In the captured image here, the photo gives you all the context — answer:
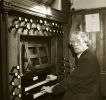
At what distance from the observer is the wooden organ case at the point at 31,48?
296 cm

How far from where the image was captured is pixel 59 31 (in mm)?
4574

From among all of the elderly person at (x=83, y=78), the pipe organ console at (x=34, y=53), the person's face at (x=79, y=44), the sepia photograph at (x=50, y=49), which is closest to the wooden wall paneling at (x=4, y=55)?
the sepia photograph at (x=50, y=49)

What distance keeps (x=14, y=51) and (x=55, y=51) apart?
160cm

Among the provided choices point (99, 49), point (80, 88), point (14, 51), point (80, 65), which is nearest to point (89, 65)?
point (80, 65)

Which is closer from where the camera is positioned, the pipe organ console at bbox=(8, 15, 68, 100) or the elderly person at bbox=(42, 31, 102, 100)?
the elderly person at bbox=(42, 31, 102, 100)

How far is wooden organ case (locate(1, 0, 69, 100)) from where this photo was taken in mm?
2957

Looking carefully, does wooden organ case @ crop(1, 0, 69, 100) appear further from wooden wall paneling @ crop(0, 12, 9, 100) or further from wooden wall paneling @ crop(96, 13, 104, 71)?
wooden wall paneling @ crop(96, 13, 104, 71)

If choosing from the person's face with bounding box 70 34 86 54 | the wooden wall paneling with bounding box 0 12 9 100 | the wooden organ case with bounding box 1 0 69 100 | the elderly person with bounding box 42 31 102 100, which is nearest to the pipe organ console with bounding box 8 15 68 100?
the wooden organ case with bounding box 1 0 69 100

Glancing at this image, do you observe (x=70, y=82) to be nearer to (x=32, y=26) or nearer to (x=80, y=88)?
(x=80, y=88)

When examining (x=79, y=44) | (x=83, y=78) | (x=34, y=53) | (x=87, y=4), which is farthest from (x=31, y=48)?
(x=87, y=4)

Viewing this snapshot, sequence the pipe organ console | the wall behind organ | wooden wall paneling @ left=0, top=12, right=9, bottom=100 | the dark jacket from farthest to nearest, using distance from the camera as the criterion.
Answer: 1. the wall behind organ
2. the pipe organ console
3. the dark jacket
4. wooden wall paneling @ left=0, top=12, right=9, bottom=100

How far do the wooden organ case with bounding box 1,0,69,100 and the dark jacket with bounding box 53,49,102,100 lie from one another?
695mm

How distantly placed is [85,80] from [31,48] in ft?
4.36

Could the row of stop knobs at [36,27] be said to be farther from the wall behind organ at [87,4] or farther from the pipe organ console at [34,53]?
the wall behind organ at [87,4]
